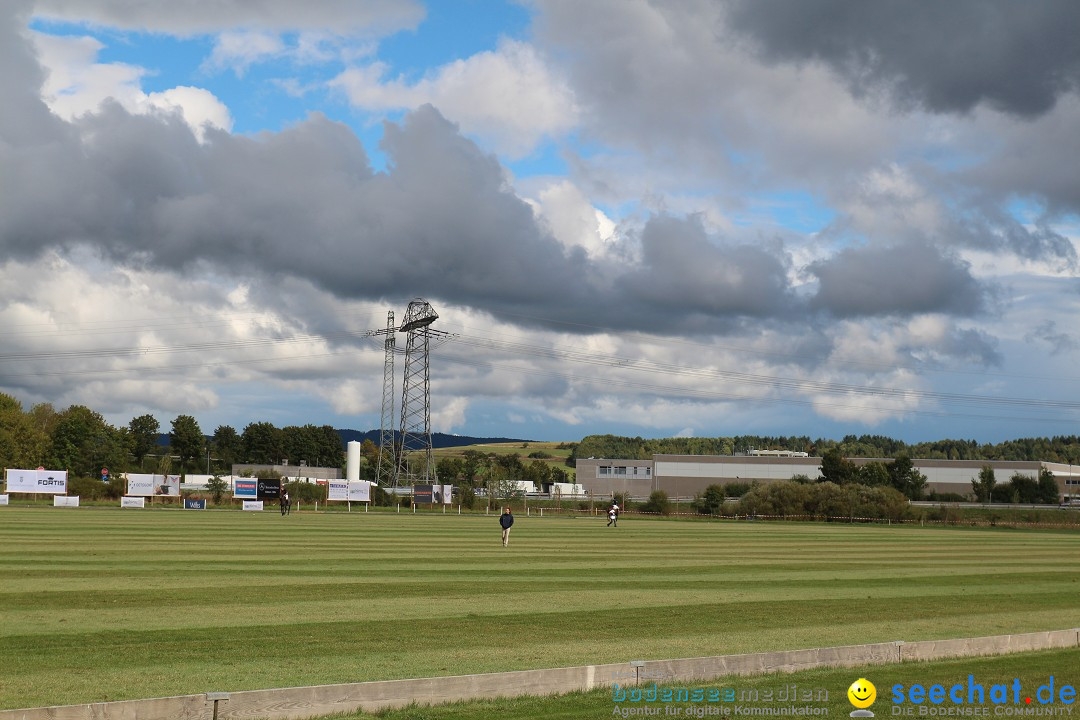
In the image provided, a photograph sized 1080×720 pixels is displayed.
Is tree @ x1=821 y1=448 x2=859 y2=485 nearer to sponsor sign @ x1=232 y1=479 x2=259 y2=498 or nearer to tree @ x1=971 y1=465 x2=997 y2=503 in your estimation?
tree @ x1=971 y1=465 x2=997 y2=503

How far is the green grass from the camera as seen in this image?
12.6 meters

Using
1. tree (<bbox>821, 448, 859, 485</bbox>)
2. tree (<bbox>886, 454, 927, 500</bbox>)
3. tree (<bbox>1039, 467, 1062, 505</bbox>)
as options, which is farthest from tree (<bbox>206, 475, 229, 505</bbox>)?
tree (<bbox>1039, 467, 1062, 505</bbox>)

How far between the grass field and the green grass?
227cm

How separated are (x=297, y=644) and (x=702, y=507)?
→ 330ft

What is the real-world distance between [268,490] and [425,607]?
9702cm

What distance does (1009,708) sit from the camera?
13.3 meters

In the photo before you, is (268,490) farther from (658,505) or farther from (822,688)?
(822,688)

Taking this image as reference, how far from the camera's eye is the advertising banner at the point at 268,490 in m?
115

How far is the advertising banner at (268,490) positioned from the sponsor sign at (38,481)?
20.2 meters

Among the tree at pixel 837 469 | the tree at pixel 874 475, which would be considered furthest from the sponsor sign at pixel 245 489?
the tree at pixel 874 475

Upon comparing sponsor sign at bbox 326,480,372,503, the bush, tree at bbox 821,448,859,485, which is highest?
tree at bbox 821,448,859,485

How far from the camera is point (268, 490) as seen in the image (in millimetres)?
115062

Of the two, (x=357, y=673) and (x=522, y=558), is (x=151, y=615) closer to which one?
(x=357, y=673)

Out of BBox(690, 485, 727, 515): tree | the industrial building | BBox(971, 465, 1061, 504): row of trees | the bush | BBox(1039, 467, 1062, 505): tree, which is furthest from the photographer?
the industrial building
